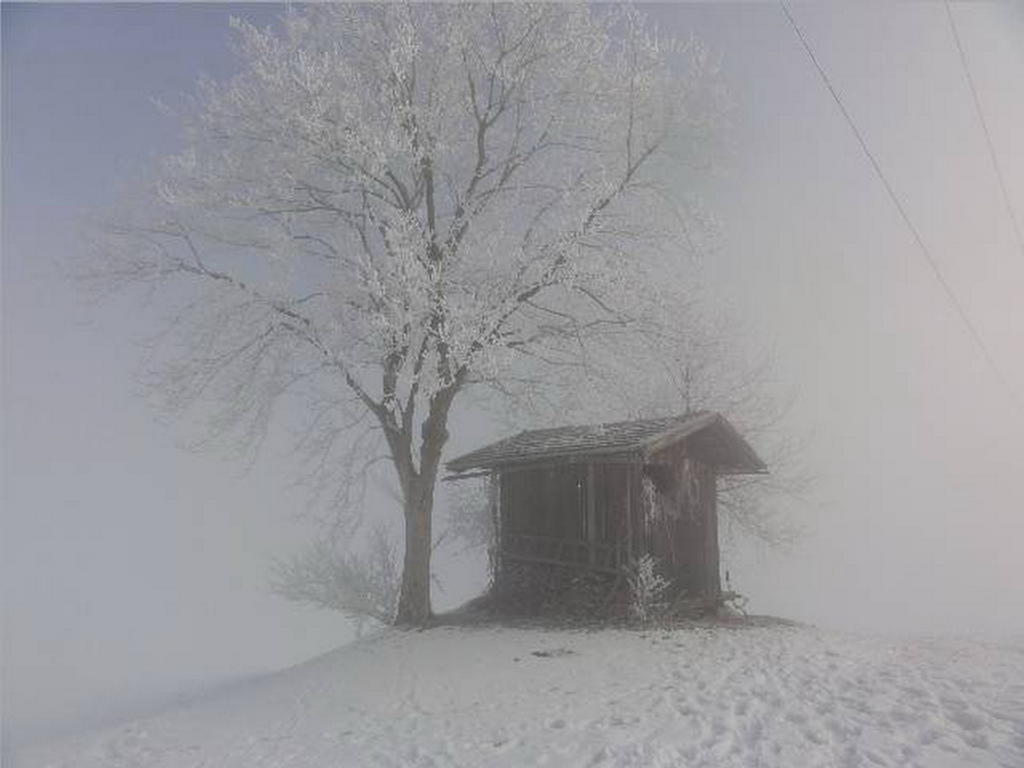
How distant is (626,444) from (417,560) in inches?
209

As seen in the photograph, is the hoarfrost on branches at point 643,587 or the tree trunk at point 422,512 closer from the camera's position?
the hoarfrost on branches at point 643,587

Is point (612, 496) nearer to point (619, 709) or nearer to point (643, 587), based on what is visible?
point (643, 587)

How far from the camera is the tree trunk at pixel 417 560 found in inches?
Answer: 611

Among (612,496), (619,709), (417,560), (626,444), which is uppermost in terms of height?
(626,444)

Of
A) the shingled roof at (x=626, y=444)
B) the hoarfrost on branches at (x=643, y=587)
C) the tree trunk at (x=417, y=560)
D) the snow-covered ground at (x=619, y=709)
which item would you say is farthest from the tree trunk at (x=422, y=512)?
the hoarfrost on branches at (x=643, y=587)

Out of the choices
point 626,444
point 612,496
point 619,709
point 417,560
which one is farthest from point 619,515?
point 619,709

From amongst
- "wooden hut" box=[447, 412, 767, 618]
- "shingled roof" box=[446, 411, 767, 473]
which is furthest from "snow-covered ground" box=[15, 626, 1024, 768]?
"shingled roof" box=[446, 411, 767, 473]

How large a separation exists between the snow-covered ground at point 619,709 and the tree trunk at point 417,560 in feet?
8.44

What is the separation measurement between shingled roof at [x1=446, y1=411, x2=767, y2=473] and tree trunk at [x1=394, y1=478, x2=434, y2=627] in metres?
1.97

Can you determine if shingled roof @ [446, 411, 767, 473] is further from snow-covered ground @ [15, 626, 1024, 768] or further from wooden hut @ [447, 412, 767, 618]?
snow-covered ground @ [15, 626, 1024, 768]

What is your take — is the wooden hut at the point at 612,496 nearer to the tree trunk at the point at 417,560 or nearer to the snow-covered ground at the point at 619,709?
the tree trunk at the point at 417,560

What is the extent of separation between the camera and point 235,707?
1100 centimetres

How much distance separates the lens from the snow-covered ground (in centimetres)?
659

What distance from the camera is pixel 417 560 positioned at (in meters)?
15.8
